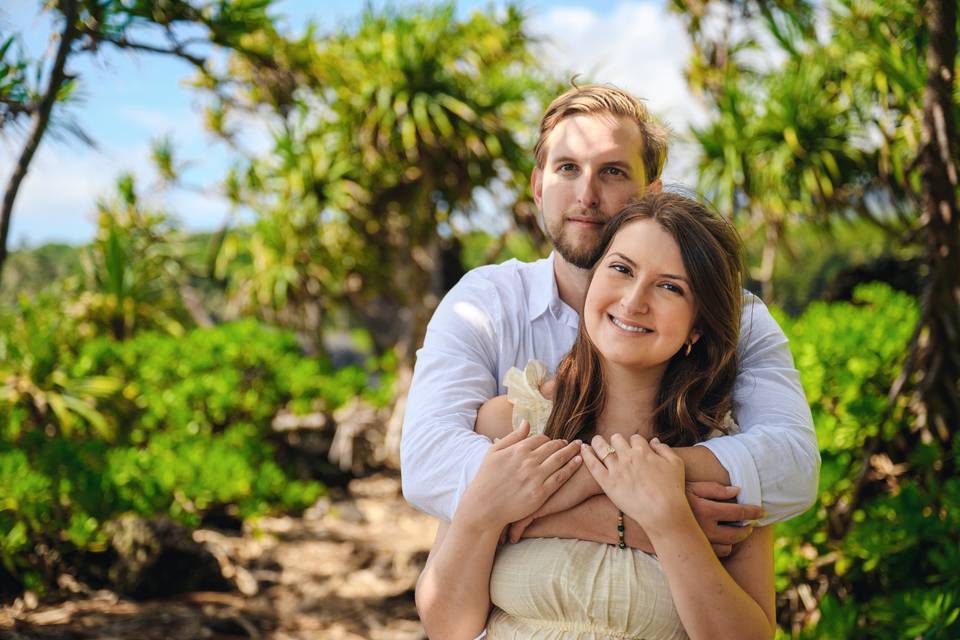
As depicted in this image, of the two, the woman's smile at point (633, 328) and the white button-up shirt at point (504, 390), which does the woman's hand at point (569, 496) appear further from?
the woman's smile at point (633, 328)

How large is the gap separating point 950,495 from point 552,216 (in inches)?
64.2

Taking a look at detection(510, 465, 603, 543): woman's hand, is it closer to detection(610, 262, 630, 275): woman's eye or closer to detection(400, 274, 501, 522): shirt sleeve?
detection(400, 274, 501, 522): shirt sleeve

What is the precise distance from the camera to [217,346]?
725 cm

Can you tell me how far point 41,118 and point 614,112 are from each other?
8.82 feet

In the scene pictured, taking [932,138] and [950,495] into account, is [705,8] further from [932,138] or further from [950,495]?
[950,495]

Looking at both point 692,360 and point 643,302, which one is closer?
point 643,302

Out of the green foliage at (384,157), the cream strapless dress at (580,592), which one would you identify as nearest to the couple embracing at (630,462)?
the cream strapless dress at (580,592)

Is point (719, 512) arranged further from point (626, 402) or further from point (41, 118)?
point (41, 118)

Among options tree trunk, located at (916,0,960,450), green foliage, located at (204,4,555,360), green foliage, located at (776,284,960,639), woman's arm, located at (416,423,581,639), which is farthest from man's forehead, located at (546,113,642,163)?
green foliage, located at (204,4,555,360)

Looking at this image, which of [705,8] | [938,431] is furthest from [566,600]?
[705,8]

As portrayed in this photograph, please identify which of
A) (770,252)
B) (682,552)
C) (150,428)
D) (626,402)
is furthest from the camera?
(770,252)

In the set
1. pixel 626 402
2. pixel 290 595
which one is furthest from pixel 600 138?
pixel 290 595

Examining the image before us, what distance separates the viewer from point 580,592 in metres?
1.63

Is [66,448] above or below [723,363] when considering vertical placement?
below
